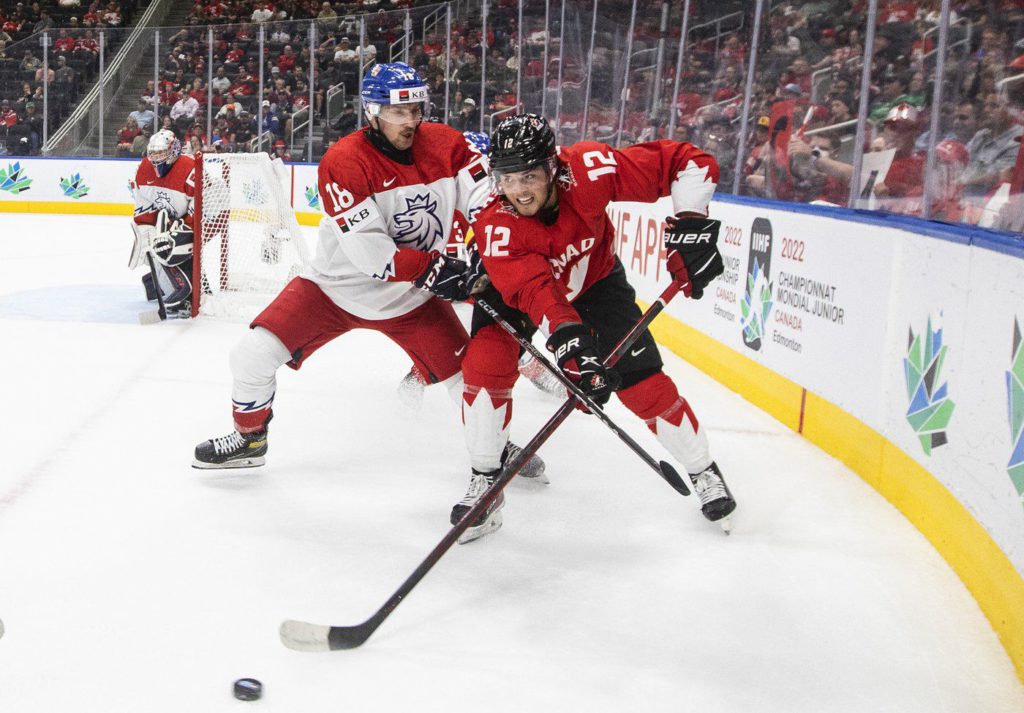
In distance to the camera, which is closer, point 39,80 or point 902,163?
point 902,163

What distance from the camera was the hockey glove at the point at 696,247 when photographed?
250 centimetres

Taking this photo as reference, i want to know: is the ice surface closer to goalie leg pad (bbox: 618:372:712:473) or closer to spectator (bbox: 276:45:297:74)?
goalie leg pad (bbox: 618:372:712:473)

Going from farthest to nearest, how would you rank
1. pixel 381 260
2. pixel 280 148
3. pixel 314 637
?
pixel 280 148, pixel 381 260, pixel 314 637

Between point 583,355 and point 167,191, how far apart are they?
4034 mm

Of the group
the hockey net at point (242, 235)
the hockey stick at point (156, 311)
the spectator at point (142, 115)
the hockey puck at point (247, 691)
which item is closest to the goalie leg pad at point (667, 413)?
the hockey puck at point (247, 691)

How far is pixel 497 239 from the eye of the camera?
2455mm

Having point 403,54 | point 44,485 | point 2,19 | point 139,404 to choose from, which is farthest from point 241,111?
point 44,485

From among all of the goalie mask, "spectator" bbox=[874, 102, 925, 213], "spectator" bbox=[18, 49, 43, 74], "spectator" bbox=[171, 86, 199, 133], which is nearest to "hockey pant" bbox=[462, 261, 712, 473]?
"spectator" bbox=[874, 102, 925, 213]

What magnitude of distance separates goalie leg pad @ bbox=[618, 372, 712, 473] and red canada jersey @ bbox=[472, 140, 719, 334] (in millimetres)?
342

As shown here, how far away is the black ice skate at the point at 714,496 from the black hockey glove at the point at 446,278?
0.80 metres

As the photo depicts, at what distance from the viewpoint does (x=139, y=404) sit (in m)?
3.85

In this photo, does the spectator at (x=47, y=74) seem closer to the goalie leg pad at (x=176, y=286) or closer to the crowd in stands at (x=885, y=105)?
the goalie leg pad at (x=176, y=286)

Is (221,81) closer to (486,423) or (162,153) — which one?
(162,153)

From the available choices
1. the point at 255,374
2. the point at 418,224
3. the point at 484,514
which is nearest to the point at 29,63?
the point at 255,374
